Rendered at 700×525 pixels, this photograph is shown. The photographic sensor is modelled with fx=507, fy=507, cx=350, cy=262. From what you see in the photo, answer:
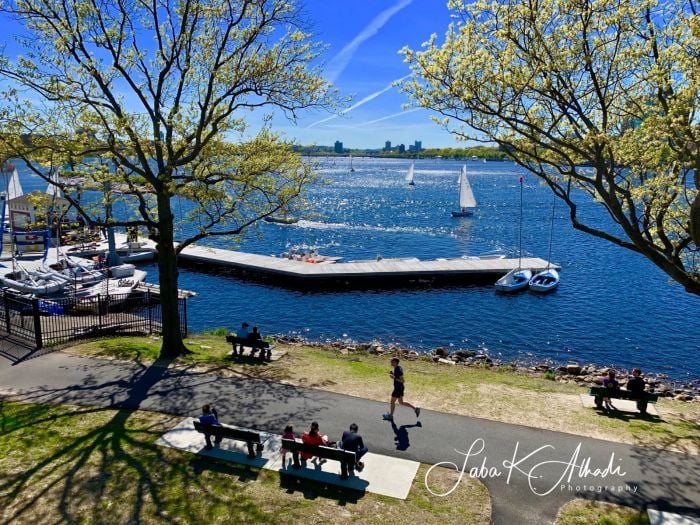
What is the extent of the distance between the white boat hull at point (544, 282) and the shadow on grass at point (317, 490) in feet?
109

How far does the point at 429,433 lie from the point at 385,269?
31.9 metres

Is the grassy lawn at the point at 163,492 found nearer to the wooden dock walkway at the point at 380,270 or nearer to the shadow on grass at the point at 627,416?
the shadow on grass at the point at 627,416

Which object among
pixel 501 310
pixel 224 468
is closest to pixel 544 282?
pixel 501 310

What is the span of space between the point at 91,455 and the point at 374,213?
3242 inches

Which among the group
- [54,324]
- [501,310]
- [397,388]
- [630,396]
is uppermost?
[397,388]

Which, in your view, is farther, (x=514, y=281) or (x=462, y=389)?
(x=514, y=281)

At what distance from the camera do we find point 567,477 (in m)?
10.3

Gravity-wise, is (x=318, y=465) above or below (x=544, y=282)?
above

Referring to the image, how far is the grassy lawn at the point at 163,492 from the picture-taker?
29.7ft

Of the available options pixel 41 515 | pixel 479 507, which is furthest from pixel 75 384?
pixel 479 507

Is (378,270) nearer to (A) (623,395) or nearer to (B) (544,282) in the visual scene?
(B) (544,282)

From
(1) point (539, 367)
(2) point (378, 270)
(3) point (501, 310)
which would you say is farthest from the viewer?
(2) point (378, 270)

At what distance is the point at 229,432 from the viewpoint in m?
10.9

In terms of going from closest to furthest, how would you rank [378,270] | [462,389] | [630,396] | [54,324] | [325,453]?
1. [325,453]
2. [630,396]
3. [462,389]
4. [54,324]
5. [378,270]
